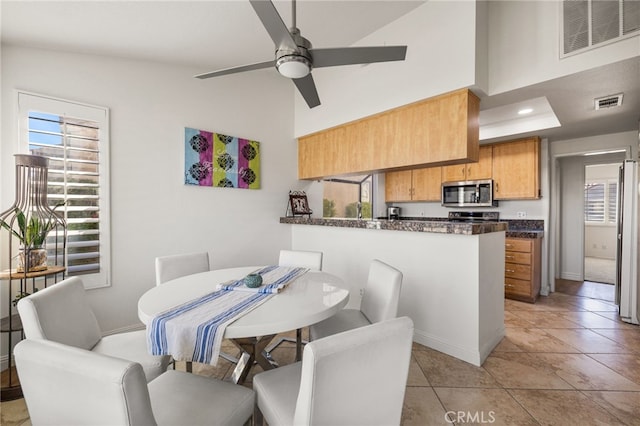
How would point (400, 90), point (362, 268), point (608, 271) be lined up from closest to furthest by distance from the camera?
point (400, 90) < point (362, 268) < point (608, 271)

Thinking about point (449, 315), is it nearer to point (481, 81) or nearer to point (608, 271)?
point (481, 81)

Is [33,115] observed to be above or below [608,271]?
above

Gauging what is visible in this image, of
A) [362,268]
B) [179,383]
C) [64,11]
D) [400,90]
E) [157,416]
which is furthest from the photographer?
[362,268]

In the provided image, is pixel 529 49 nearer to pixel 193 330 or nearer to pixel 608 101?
pixel 608 101

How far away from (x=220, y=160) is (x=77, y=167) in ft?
4.15

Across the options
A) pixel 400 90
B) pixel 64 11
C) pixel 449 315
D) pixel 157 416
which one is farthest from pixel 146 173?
pixel 449 315

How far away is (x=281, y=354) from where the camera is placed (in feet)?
7.92

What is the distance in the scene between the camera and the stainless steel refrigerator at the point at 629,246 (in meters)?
3.06

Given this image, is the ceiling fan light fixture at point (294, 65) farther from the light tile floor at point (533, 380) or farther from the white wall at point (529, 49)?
the light tile floor at point (533, 380)

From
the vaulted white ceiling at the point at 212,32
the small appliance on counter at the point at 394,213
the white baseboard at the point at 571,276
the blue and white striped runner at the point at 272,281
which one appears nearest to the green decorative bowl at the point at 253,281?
the blue and white striped runner at the point at 272,281

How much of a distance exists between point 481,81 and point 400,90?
694 millimetres

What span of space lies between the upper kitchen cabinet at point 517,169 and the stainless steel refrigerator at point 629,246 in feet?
2.99

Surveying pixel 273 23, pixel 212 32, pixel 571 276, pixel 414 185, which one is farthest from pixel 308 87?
pixel 571 276

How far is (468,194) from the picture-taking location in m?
4.59
